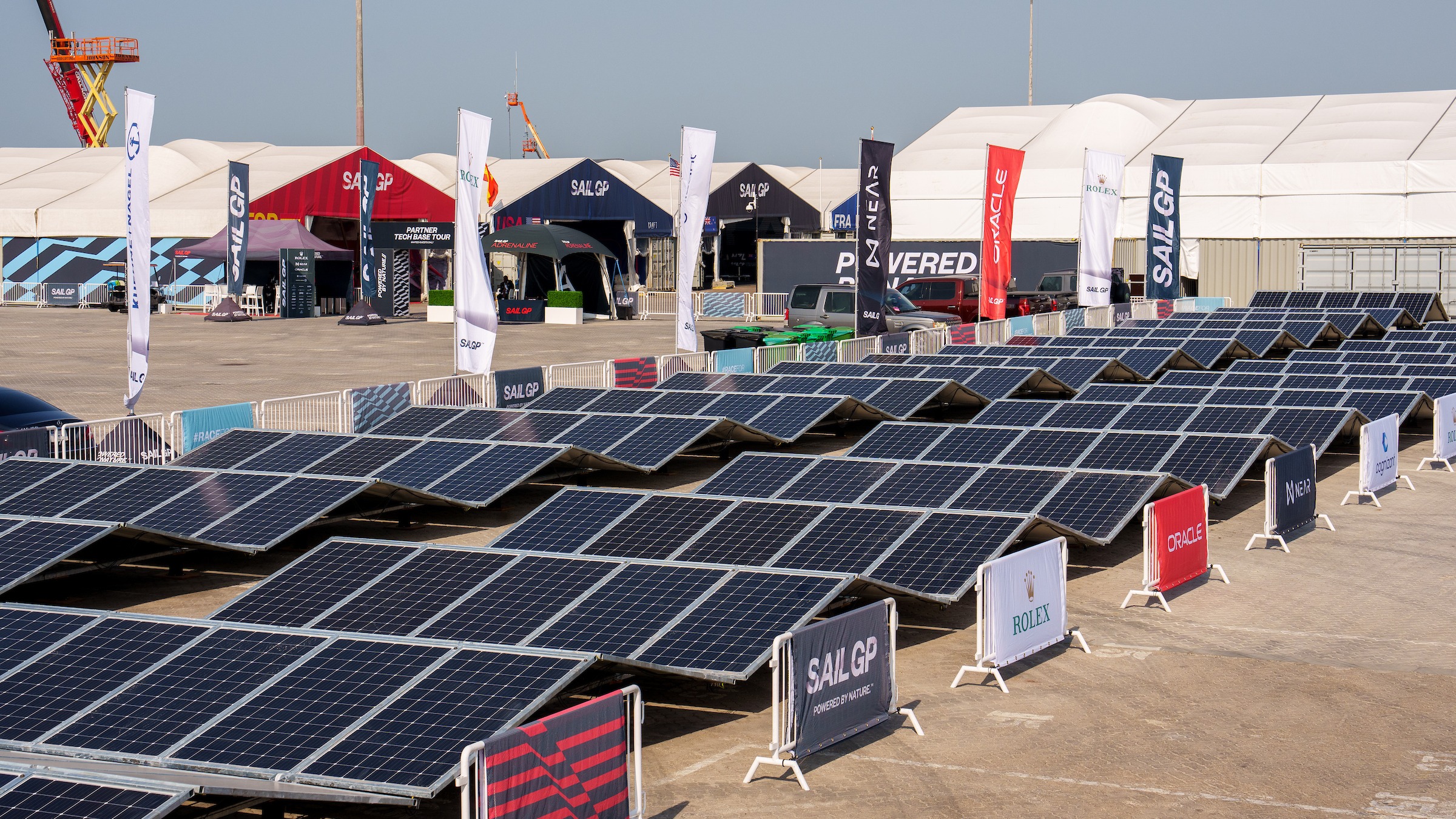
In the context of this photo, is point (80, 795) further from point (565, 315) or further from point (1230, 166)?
point (1230, 166)

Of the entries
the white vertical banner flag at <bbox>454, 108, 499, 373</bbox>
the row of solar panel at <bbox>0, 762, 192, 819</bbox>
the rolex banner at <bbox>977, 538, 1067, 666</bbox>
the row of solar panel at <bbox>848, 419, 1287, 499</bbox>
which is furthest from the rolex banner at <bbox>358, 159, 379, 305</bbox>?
the row of solar panel at <bbox>0, 762, 192, 819</bbox>

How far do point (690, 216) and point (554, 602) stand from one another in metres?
20.0

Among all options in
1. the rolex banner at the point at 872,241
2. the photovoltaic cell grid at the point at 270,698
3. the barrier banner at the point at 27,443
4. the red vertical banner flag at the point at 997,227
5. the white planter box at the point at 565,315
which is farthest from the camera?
the white planter box at the point at 565,315

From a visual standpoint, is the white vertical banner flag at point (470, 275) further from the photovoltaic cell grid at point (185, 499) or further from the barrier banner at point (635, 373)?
the photovoltaic cell grid at point (185, 499)

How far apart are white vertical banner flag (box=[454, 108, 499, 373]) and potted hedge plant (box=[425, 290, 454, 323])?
107 feet

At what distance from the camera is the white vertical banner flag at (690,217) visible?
30.7 m

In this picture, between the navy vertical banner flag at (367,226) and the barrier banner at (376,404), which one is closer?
the barrier banner at (376,404)

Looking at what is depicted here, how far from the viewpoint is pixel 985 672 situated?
12.1 metres

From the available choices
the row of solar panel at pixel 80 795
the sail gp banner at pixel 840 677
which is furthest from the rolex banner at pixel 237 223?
the row of solar panel at pixel 80 795

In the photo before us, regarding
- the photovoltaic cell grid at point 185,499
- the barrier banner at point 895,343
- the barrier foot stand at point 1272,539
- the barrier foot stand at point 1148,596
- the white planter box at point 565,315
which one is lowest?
the barrier foot stand at point 1148,596

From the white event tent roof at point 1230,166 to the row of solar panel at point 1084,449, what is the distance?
1587 inches

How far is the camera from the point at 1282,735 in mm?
10914

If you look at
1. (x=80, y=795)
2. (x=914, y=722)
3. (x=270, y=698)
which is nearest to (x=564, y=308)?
(x=914, y=722)

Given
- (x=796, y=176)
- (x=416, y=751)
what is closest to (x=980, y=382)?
(x=416, y=751)
